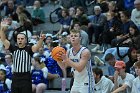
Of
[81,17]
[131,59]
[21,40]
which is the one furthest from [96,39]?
[21,40]

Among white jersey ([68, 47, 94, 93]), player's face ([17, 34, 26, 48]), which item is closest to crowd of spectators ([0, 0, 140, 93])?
white jersey ([68, 47, 94, 93])

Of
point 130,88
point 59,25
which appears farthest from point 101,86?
point 59,25

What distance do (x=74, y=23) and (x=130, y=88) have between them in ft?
16.8

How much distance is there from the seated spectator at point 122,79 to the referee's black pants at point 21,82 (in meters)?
1.78

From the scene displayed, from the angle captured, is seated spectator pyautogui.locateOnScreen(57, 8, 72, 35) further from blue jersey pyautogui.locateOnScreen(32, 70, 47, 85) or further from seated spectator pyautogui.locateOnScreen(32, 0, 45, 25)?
blue jersey pyautogui.locateOnScreen(32, 70, 47, 85)

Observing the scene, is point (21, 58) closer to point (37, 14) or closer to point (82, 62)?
point (82, 62)

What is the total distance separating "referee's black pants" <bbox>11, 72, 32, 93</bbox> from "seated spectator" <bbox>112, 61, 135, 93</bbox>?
1.78m

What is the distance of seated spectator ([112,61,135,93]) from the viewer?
9.67 meters

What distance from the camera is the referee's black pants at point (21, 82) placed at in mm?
9977

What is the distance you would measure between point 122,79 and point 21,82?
2065 millimetres

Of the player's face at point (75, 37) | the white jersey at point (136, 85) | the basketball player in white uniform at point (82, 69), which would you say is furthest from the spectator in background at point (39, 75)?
the player's face at point (75, 37)

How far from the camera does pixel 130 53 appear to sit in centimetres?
1166

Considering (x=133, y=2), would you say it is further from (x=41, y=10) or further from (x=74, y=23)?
(x=41, y=10)

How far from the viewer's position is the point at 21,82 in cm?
998
